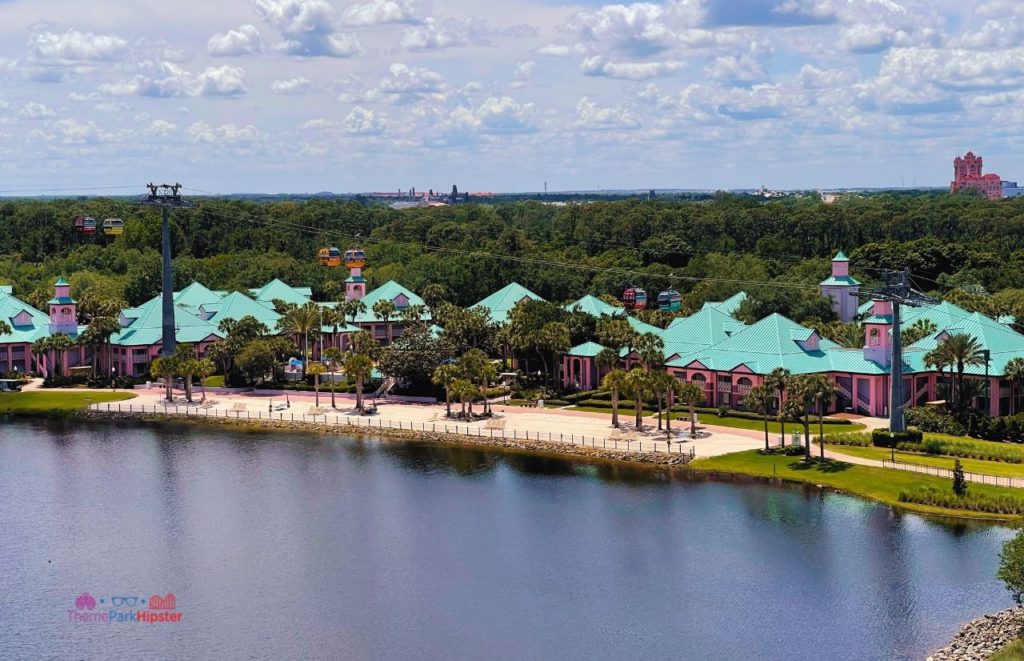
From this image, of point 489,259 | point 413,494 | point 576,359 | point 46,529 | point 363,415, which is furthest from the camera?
point 489,259

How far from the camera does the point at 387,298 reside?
131 metres

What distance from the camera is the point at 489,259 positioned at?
480 feet

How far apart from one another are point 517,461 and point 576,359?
2396 centimetres

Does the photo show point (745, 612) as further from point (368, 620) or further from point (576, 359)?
point (576, 359)

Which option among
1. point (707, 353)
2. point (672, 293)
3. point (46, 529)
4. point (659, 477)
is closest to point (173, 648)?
Result: point (46, 529)

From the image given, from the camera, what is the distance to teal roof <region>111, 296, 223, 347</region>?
116312 millimetres

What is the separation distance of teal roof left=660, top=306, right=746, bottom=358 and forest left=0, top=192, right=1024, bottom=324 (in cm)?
952

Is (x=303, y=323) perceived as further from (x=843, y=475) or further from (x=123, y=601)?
(x=123, y=601)

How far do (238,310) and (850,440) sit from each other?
64.0 metres

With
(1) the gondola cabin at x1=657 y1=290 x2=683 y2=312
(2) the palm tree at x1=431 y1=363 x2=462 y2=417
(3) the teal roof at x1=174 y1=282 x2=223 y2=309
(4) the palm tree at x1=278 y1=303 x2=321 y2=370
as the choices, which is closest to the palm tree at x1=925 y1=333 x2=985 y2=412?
(1) the gondola cabin at x1=657 y1=290 x2=683 y2=312

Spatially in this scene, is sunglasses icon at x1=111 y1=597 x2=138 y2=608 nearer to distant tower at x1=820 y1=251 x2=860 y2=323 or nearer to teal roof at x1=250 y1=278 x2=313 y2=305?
distant tower at x1=820 y1=251 x2=860 y2=323

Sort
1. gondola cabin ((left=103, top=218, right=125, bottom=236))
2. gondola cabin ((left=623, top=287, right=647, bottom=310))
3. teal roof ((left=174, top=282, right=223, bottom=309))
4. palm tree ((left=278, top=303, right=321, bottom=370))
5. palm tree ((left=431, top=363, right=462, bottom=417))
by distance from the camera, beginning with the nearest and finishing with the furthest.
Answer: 1. palm tree ((left=431, top=363, right=462, bottom=417))
2. gondola cabin ((left=623, top=287, right=647, bottom=310))
3. palm tree ((left=278, top=303, right=321, bottom=370))
4. gondola cabin ((left=103, top=218, right=125, bottom=236))
5. teal roof ((left=174, top=282, right=223, bottom=309))

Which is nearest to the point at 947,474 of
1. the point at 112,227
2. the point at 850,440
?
the point at 850,440

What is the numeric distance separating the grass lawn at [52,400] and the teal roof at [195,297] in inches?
800
